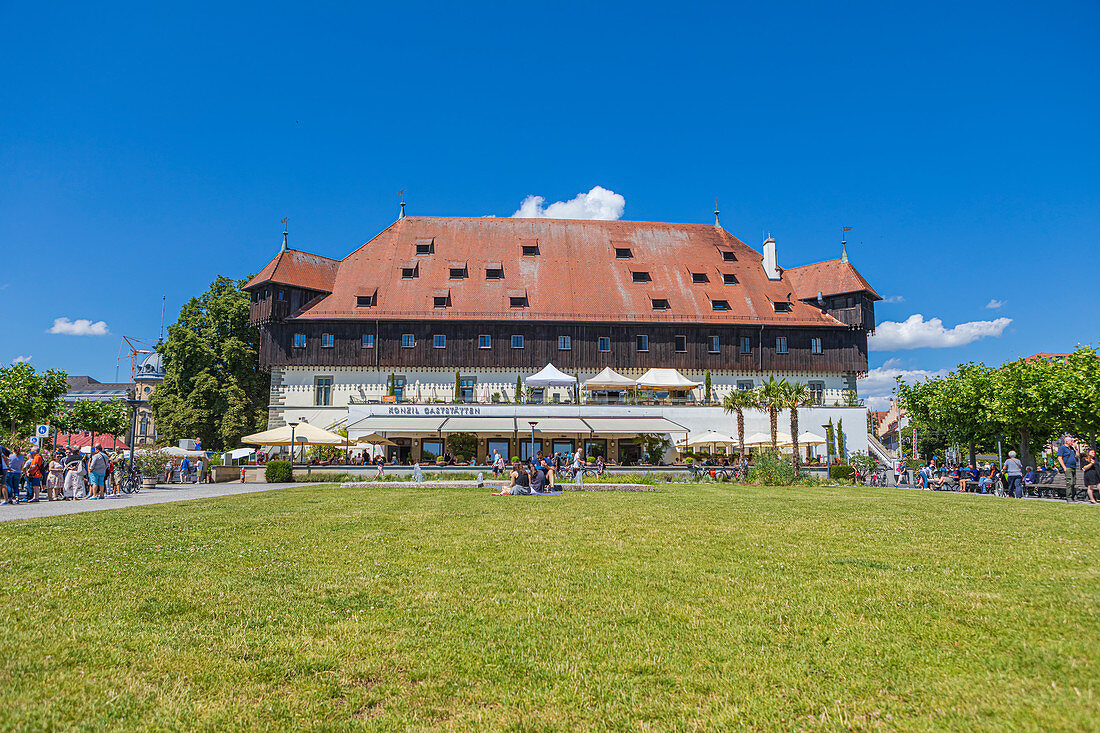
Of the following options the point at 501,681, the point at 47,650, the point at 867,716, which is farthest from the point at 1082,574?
the point at 47,650

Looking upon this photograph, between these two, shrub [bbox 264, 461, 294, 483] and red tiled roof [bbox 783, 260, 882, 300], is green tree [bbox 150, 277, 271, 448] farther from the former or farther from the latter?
red tiled roof [bbox 783, 260, 882, 300]

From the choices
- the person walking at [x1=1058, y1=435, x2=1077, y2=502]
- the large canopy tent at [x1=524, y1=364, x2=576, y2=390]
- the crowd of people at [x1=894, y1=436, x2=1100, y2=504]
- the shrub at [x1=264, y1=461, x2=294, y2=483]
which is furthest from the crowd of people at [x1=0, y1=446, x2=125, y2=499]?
the person walking at [x1=1058, y1=435, x2=1077, y2=502]

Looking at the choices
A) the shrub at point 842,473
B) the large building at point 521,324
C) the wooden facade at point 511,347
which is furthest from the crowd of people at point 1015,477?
the wooden facade at point 511,347

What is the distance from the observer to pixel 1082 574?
24.5 ft

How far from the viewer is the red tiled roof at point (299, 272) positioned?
4591 cm

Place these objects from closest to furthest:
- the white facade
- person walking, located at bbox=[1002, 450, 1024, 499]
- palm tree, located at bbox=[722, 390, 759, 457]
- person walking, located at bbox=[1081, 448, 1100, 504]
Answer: person walking, located at bbox=[1081, 448, 1100, 504]
person walking, located at bbox=[1002, 450, 1024, 499]
palm tree, located at bbox=[722, 390, 759, 457]
the white facade

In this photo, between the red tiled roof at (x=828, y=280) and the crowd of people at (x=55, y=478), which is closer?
the crowd of people at (x=55, y=478)

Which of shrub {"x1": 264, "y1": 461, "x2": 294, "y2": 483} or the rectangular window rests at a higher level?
the rectangular window

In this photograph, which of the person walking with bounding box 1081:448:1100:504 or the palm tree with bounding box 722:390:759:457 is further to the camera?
the palm tree with bounding box 722:390:759:457

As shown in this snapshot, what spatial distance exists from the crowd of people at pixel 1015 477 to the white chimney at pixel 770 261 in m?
17.6

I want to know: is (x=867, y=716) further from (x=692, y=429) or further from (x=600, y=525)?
(x=692, y=429)

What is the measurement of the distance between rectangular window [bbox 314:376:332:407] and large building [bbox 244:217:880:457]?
6cm

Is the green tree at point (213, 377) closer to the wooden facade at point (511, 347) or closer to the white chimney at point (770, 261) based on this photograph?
the wooden facade at point (511, 347)

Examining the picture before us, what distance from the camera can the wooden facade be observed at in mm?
45062
